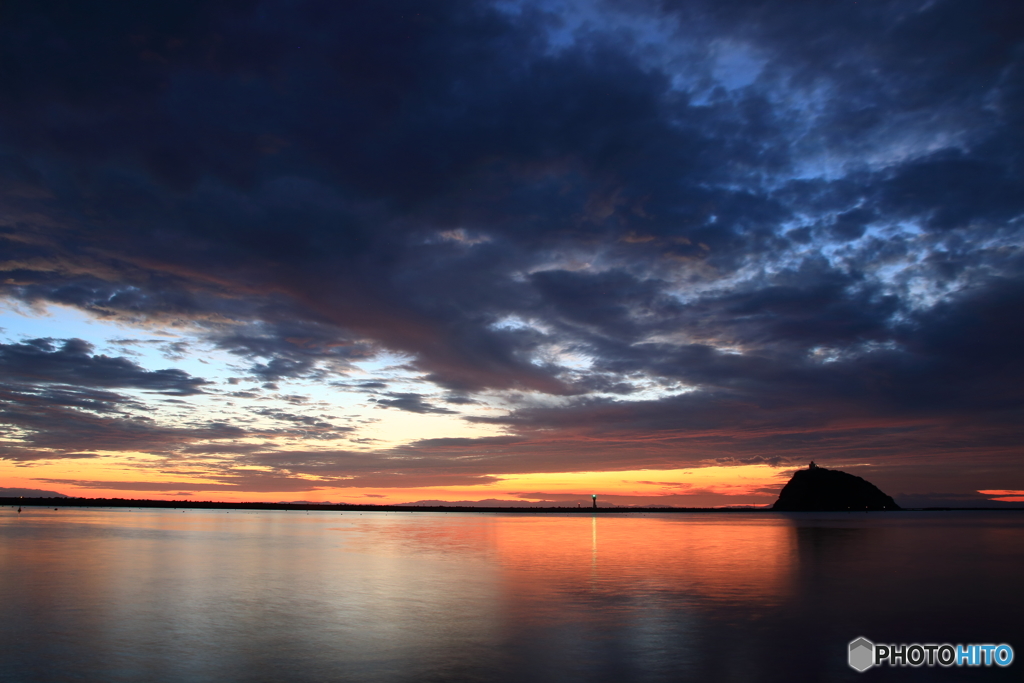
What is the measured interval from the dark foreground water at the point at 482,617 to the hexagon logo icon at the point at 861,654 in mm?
364

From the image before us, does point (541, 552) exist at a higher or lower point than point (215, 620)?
lower

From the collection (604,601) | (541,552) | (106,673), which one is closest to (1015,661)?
(604,601)

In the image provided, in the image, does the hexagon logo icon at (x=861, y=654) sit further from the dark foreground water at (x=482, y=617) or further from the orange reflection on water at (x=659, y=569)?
the orange reflection on water at (x=659, y=569)

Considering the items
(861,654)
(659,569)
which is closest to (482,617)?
(861,654)

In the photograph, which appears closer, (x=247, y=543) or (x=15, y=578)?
(x=15, y=578)

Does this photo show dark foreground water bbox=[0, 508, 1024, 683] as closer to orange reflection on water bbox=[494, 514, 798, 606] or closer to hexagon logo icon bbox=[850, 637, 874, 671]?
orange reflection on water bbox=[494, 514, 798, 606]

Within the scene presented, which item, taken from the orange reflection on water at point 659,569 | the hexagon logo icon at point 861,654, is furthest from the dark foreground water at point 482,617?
the hexagon logo icon at point 861,654

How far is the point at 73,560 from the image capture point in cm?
3609

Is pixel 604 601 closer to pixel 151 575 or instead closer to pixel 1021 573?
pixel 151 575

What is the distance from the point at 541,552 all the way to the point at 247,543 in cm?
2508

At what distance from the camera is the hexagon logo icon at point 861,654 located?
50.1ft

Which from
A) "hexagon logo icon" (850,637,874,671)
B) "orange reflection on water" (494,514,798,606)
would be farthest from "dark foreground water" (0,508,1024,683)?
"hexagon logo icon" (850,637,874,671)

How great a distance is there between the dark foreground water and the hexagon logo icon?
14.3 inches

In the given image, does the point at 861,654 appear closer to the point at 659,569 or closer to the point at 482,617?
the point at 482,617
